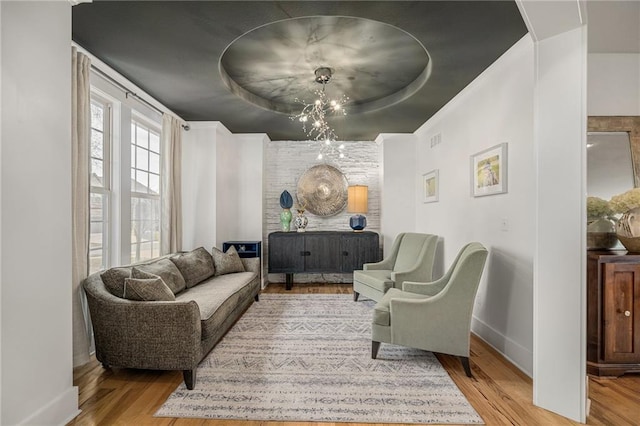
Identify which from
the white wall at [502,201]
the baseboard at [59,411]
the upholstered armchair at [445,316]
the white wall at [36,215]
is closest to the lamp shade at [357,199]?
the white wall at [502,201]

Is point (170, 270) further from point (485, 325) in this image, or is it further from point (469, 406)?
point (485, 325)

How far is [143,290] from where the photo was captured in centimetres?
239

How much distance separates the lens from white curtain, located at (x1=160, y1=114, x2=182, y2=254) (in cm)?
397

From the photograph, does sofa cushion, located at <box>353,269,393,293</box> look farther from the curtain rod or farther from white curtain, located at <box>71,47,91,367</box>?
the curtain rod

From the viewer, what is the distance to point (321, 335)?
3.19 metres

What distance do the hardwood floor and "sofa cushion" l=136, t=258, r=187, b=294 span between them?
0.82 meters

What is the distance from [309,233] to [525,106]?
335 centimetres

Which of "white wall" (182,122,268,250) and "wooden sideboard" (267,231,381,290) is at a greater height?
"white wall" (182,122,268,250)

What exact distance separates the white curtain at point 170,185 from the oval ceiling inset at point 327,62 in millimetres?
1074

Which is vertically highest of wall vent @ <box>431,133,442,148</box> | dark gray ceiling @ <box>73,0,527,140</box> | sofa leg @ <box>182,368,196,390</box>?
dark gray ceiling @ <box>73,0,527,140</box>

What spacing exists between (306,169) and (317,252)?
1491 mm

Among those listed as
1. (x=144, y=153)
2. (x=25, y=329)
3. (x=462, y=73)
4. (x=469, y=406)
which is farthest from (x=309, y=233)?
(x=25, y=329)

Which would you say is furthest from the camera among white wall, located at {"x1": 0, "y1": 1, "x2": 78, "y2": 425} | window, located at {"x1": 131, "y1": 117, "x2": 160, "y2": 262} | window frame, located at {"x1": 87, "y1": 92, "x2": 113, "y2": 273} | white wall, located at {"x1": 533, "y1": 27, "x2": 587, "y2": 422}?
window, located at {"x1": 131, "y1": 117, "x2": 160, "y2": 262}

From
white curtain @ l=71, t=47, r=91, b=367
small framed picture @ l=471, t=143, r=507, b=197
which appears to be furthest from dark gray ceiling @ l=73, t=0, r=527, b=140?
small framed picture @ l=471, t=143, r=507, b=197
